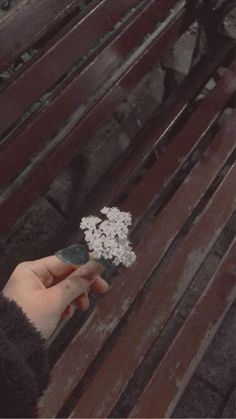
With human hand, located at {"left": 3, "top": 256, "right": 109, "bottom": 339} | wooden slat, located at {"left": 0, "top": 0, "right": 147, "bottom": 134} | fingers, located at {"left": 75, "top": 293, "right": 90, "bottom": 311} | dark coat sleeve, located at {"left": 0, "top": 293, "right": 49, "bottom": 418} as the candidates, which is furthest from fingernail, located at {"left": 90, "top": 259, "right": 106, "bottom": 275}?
wooden slat, located at {"left": 0, "top": 0, "right": 147, "bottom": 134}

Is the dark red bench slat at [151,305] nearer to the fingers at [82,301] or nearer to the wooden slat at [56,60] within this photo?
the fingers at [82,301]

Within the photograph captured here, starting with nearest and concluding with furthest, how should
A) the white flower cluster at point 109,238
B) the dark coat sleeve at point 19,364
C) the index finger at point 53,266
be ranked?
the dark coat sleeve at point 19,364 → the white flower cluster at point 109,238 → the index finger at point 53,266

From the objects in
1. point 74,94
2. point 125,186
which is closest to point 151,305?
point 125,186

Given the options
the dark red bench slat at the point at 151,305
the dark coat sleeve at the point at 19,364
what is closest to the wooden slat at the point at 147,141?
the dark red bench slat at the point at 151,305

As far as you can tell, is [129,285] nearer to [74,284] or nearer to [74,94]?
[74,284]

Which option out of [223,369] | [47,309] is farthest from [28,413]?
[223,369]

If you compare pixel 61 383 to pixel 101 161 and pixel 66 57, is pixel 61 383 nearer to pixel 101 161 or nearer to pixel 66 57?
pixel 66 57
